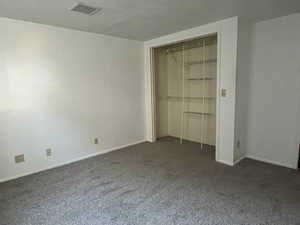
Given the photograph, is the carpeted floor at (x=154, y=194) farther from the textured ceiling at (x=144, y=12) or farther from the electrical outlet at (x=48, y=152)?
the textured ceiling at (x=144, y=12)

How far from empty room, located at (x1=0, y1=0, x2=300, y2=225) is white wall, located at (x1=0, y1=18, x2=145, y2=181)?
2 cm

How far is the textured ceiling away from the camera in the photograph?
2.22 m

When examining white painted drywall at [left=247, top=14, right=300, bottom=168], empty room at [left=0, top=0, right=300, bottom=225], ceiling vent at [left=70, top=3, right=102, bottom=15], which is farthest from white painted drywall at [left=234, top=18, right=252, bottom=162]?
ceiling vent at [left=70, top=3, right=102, bottom=15]

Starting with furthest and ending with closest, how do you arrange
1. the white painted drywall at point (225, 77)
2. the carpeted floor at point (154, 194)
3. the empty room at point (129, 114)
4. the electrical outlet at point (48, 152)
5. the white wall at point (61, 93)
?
the electrical outlet at point (48, 152) < the white painted drywall at point (225, 77) < the white wall at point (61, 93) < the empty room at point (129, 114) < the carpeted floor at point (154, 194)

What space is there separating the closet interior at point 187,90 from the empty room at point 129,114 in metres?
0.06

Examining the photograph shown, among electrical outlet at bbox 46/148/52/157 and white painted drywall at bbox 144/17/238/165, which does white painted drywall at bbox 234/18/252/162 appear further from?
electrical outlet at bbox 46/148/52/157

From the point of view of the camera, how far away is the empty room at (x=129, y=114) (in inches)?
83.3

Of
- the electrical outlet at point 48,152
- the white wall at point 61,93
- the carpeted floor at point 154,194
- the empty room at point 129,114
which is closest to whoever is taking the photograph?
the carpeted floor at point 154,194

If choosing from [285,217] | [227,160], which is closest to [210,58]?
[227,160]

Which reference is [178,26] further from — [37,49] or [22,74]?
[22,74]

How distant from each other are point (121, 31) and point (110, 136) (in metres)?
2.02

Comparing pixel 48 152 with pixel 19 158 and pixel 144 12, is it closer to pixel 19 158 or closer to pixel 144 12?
pixel 19 158

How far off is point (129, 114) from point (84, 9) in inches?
89.0

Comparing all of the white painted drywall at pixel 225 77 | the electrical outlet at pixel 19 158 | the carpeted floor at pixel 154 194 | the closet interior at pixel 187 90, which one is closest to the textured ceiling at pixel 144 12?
the white painted drywall at pixel 225 77
